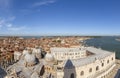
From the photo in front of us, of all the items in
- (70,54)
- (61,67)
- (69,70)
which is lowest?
(70,54)

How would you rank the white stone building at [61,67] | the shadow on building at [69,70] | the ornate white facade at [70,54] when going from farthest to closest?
the ornate white facade at [70,54] < the shadow on building at [69,70] < the white stone building at [61,67]

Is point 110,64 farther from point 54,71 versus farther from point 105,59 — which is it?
point 54,71

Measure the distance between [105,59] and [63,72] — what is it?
11.8m

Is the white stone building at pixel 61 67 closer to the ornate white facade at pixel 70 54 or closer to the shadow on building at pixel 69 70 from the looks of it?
the shadow on building at pixel 69 70

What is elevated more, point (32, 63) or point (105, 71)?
point (32, 63)

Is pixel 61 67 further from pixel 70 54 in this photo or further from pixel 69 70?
pixel 70 54

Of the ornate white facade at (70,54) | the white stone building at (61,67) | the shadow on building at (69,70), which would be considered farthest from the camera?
the ornate white facade at (70,54)

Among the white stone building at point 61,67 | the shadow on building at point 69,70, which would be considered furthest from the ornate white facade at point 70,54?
the shadow on building at point 69,70

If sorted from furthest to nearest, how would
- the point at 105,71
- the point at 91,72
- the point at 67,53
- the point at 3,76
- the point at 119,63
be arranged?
1. the point at 67,53
2. the point at 119,63
3. the point at 105,71
4. the point at 91,72
5. the point at 3,76

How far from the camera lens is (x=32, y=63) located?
2445cm

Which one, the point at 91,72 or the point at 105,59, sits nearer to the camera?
the point at 91,72

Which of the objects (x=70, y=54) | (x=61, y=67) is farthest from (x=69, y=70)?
(x=70, y=54)

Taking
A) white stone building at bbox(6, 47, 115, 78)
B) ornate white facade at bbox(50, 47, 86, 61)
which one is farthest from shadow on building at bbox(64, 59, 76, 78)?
ornate white facade at bbox(50, 47, 86, 61)

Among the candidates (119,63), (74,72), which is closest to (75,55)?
(119,63)
